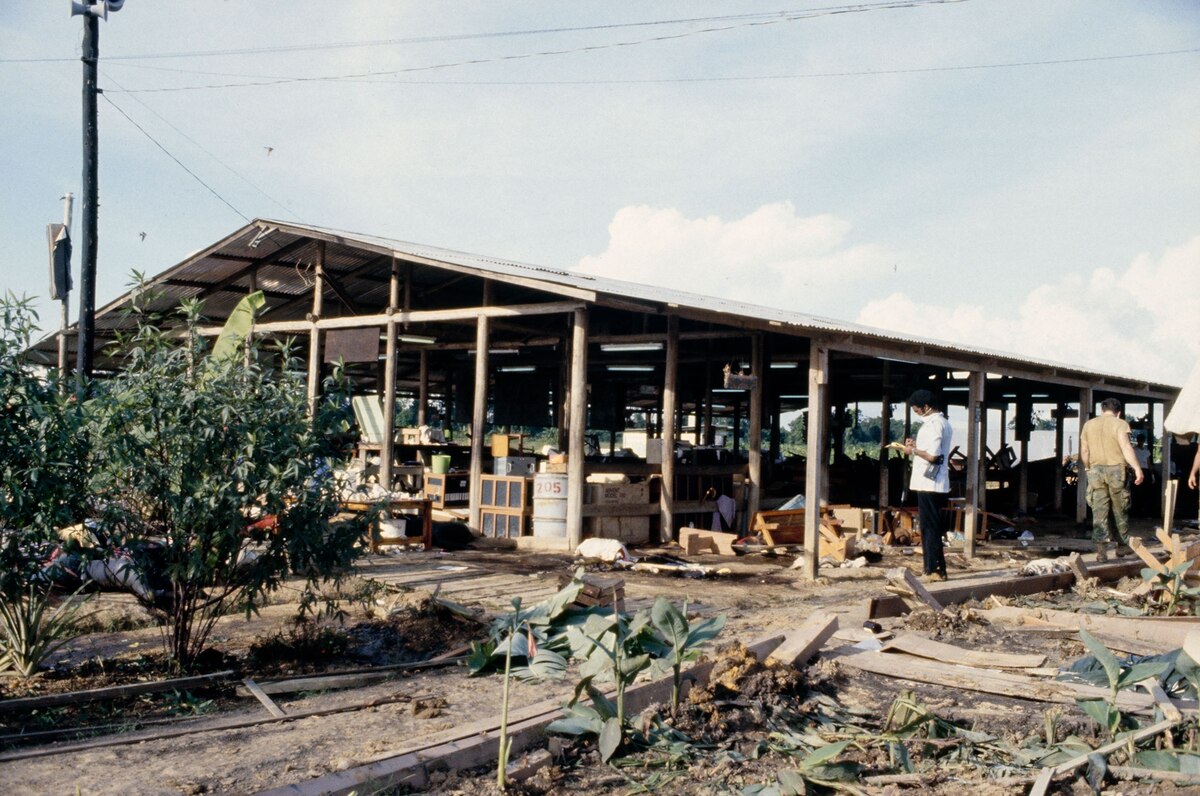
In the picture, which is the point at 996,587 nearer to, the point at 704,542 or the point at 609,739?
the point at 704,542

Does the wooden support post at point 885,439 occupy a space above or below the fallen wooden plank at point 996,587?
above

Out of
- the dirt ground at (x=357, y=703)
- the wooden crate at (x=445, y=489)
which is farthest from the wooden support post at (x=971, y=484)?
the wooden crate at (x=445, y=489)

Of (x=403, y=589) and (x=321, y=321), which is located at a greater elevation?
(x=321, y=321)

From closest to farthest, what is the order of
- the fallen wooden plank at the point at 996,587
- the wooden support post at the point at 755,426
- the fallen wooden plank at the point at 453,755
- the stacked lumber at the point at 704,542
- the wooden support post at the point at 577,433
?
the fallen wooden plank at the point at 453,755
the fallen wooden plank at the point at 996,587
the wooden support post at the point at 577,433
the stacked lumber at the point at 704,542
the wooden support post at the point at 755,426

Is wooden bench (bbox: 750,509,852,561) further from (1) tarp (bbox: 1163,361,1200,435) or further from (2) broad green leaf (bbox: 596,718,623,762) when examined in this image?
(2) broad green leaf (bbox: 596,718,623,762)

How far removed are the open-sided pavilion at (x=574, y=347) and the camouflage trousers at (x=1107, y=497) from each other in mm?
1668

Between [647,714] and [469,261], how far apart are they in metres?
9.07

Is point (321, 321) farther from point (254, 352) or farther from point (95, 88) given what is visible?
point (254, 352)

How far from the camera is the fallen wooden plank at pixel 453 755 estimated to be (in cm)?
336

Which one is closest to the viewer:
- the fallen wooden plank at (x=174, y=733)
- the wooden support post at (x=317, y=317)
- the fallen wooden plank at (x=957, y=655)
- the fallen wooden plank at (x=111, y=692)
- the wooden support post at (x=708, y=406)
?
the fallen wooden plank at (x=174, y=733)

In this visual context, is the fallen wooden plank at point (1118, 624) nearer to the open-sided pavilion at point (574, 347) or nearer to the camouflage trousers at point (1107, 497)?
the open-sided pavilion at point (574, 347)

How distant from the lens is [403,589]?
8.08 meters

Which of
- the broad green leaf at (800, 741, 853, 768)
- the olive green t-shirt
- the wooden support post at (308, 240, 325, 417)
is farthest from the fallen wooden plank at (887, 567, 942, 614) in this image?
the wooden support post at (308, 240, 325, 417)

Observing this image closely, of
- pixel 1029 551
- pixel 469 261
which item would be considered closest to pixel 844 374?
pixel 1029 551
